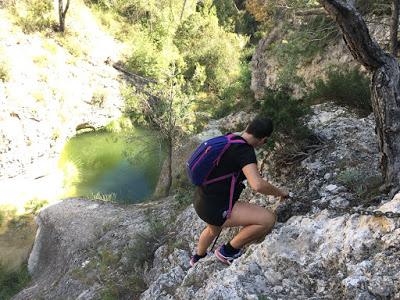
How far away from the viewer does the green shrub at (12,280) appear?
1097 centimetres

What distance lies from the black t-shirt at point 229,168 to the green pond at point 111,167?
399 inches

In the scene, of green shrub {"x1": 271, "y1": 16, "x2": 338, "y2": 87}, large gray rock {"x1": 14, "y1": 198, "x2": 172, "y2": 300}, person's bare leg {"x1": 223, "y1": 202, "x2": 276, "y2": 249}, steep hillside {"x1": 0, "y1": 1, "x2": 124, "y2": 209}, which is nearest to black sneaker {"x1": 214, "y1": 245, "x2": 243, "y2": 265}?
person's bare leg {"x1": 223, "y1": 202, "x2": 276, "y2": 249}

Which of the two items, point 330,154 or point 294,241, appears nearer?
point 294,241

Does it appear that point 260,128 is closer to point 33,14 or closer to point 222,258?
point 222,258

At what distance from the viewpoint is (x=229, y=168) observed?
13.6 ft

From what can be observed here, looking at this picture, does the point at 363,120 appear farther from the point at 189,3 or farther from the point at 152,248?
the point at 189,3

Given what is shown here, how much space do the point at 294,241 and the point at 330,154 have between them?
72.9 inches

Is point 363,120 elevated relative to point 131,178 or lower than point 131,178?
elevated

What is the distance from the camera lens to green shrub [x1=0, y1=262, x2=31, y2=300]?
10969mm

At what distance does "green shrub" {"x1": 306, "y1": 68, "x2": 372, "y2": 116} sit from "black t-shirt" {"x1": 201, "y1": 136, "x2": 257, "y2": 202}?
11.9 feet

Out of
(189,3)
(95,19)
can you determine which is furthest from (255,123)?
(189,3)

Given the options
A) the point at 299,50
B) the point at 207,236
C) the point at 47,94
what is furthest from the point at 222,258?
the point at 47,94

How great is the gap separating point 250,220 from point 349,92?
13.1 feet

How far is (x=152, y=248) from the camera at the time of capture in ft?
24.7
